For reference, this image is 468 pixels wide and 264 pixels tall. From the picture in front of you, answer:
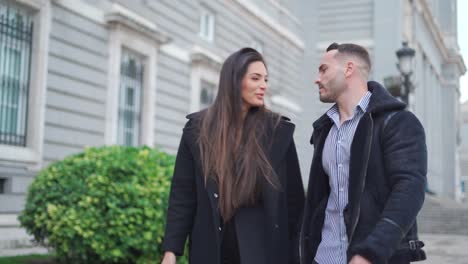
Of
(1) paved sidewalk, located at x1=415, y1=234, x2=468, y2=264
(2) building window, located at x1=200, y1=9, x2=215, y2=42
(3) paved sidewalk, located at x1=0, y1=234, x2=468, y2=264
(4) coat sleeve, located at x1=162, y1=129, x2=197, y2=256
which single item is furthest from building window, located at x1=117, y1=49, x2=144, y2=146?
(4) coat sleeve, located at x1=162, y1=129, x2=197, y2=256

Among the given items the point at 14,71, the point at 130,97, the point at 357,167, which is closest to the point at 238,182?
the point at 357,167

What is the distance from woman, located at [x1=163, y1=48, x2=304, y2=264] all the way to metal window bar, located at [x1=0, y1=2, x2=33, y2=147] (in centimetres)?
859

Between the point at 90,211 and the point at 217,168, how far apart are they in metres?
3.59

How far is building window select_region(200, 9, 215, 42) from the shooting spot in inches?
754

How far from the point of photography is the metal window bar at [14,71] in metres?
11.1

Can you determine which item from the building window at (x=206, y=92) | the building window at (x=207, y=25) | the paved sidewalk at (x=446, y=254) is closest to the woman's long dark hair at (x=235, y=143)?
the paved sidewalk at (x=446, y=254)

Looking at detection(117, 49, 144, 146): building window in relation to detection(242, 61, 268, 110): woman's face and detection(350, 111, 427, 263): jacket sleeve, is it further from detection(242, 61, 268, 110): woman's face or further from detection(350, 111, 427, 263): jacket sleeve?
detection(350, 111, 427, 263): jacket sleeve

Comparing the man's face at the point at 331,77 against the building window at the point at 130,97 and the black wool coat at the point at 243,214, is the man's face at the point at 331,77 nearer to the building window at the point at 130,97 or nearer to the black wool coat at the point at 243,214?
the black wool coat at the point at 243,214

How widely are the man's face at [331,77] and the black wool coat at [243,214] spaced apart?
52 cm

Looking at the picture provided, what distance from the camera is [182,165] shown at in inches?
136

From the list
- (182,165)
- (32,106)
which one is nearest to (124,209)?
(182,165)

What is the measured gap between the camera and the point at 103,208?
654 centimetres

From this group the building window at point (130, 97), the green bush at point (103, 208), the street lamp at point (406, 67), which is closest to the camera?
the green bush at point (103, 208)

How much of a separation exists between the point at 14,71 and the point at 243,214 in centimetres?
928
